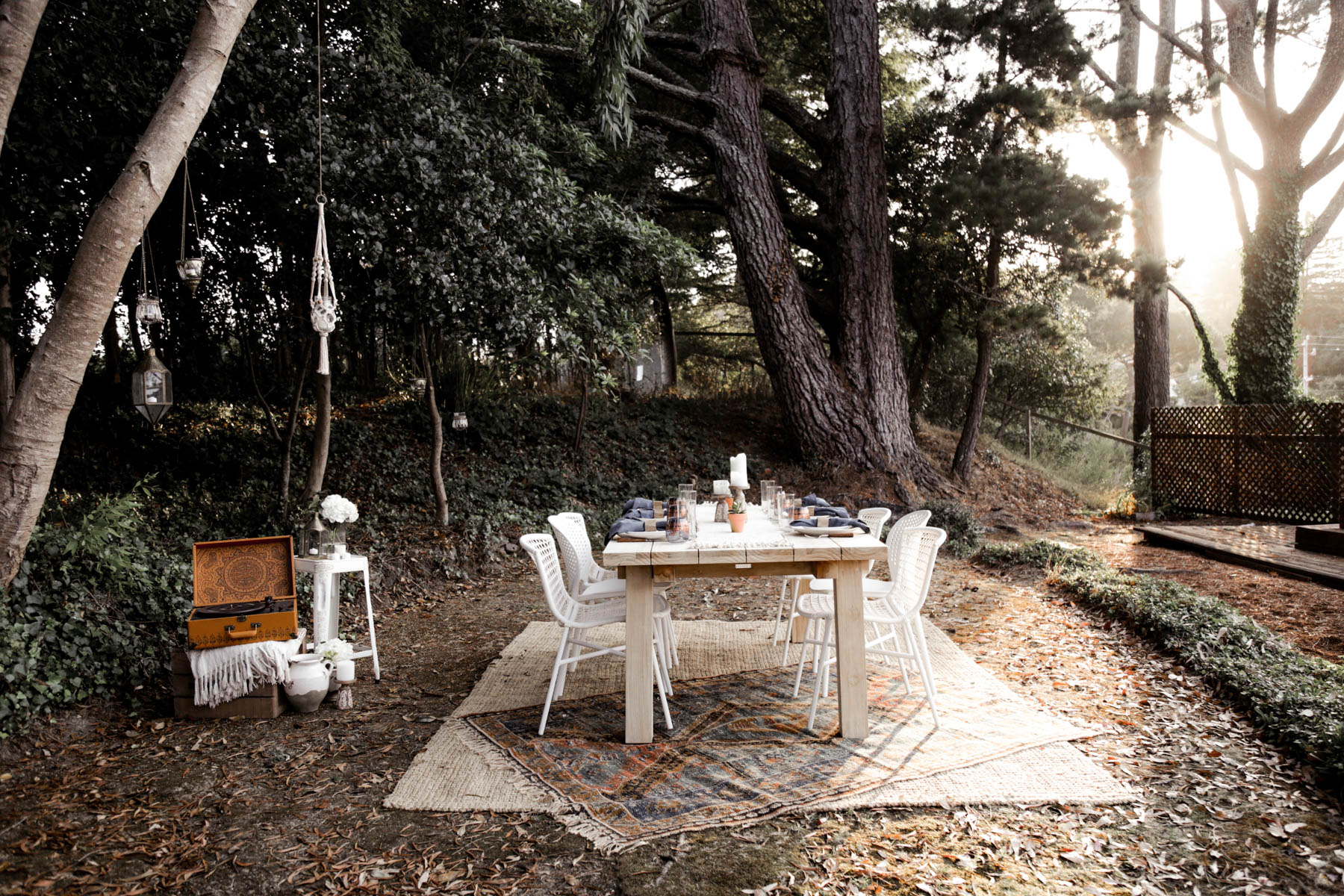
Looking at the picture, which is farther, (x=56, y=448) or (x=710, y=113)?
(x=710, y=113)

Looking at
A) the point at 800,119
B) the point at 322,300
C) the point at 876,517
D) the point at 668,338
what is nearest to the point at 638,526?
the point at 876,517

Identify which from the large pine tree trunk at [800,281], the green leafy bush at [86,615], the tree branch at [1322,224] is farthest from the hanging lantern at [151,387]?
the tree branch at [1322,224]

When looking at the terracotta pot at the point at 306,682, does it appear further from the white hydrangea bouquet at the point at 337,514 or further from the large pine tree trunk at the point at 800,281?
the large pine tree trunk at the point at 800,281

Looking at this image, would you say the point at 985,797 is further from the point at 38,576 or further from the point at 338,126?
the point at 338,126

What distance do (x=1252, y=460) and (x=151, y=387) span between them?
35.5 feet

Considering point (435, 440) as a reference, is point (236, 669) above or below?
below

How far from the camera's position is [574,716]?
3.85 meters

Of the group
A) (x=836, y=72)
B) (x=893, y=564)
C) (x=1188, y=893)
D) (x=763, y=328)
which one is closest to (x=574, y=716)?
(x=893, y=564)

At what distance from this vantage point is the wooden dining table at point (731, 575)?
3477 mm

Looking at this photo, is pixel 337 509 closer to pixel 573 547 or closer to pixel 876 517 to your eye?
pixel 573 547

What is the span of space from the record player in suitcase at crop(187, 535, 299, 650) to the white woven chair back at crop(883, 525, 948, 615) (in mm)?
2884

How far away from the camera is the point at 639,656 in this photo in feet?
11.6

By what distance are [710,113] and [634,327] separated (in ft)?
10.7

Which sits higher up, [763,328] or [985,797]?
[763,328]
